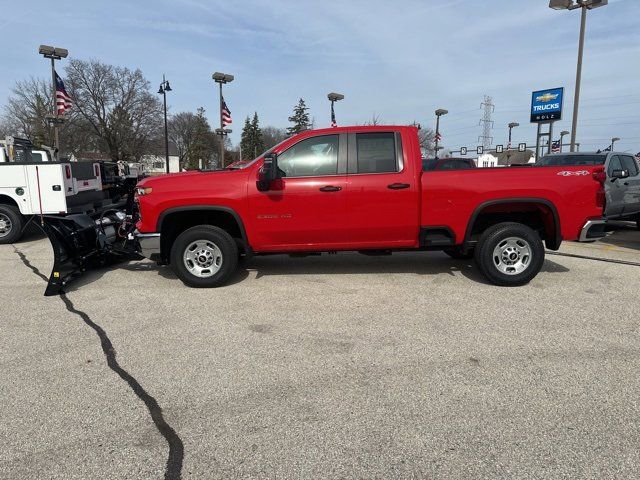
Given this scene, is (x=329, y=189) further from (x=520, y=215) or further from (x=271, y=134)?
(x=271, y=134)

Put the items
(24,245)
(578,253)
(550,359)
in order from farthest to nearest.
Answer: (24,245) → (578,253) → (550,359)

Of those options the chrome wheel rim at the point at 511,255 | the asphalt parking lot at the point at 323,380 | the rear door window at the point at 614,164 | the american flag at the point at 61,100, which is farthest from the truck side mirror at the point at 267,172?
the american flag at the point at 61,100

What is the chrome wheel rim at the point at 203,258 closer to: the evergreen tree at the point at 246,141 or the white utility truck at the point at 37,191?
the white utility truck at the point at 37,191

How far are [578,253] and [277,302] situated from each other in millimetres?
5922

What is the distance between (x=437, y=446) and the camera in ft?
8.40

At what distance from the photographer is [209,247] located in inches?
224

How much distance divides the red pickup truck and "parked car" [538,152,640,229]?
4.34 metres

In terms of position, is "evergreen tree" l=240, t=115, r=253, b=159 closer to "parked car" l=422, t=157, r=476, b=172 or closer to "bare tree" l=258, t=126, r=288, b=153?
"bare tree" l=258, t=126, r=288, b=153

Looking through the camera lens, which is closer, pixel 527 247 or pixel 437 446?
pixel 437 446

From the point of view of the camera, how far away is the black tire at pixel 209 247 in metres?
5.59

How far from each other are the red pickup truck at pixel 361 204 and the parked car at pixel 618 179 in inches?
171

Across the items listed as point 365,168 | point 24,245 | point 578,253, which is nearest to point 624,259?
point 578,253

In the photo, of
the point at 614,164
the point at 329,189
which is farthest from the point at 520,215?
the point at 614,164

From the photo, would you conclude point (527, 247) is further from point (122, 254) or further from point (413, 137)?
point (122, 254)
